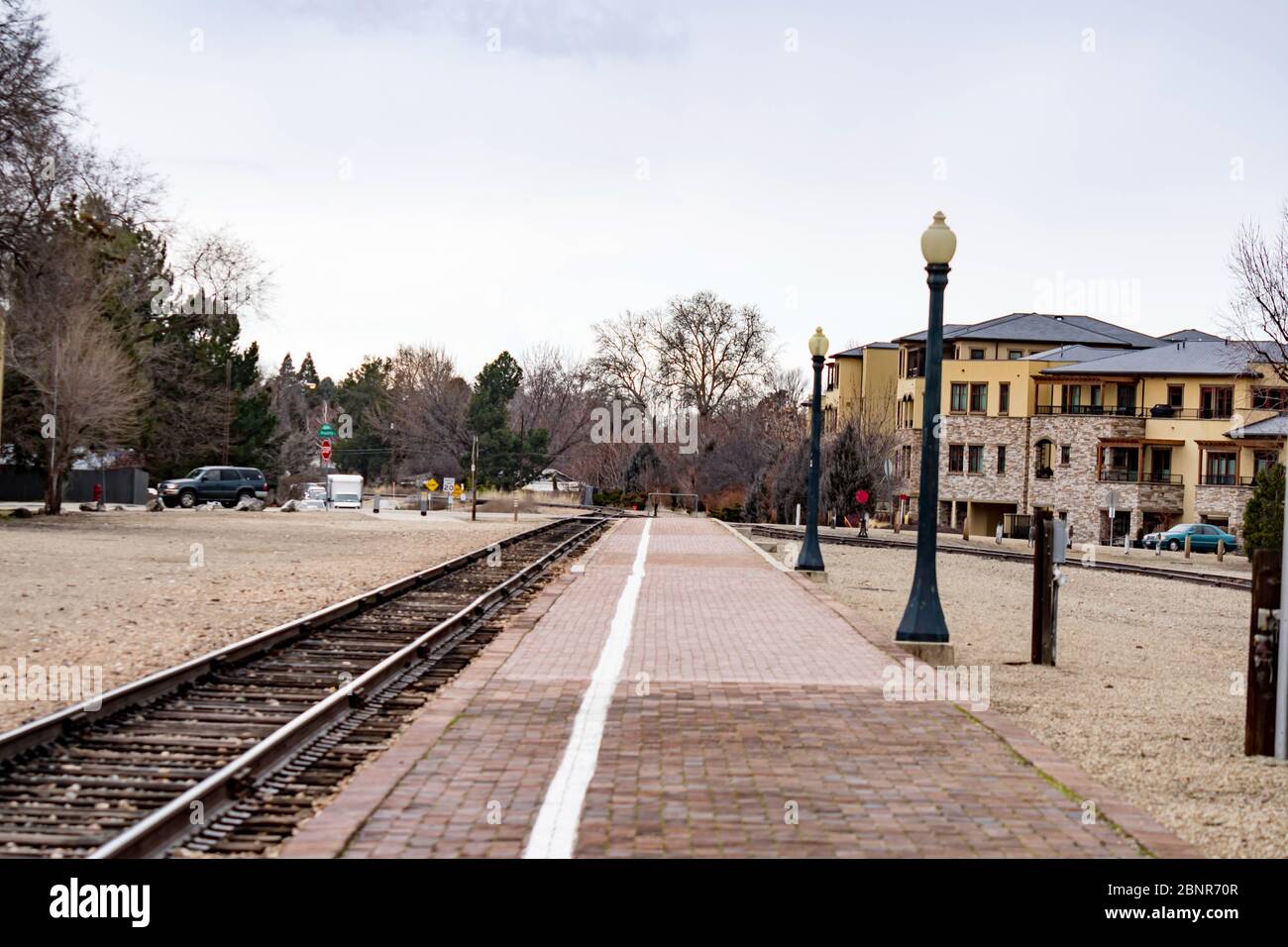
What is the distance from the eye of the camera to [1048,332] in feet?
275

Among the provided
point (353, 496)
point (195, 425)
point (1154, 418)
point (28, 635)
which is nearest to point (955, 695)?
Answer: point (28, 635)

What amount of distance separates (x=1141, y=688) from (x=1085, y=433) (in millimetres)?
64553

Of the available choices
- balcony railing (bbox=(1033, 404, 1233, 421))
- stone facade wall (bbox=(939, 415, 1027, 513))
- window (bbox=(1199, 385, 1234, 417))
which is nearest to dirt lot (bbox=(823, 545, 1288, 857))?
balcony railing (bbox=(1033, 404, 1233, 421))

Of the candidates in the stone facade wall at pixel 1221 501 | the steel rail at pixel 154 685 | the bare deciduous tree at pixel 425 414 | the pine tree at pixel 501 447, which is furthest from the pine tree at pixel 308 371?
the steel rail at pixel 154 685

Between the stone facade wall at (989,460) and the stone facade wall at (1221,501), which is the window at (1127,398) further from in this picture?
the stone facade wall at (1221,501)

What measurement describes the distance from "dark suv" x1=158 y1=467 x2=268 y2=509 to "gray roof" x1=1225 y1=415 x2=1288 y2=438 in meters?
42.4

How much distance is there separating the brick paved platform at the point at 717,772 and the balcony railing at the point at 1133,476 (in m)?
63.5

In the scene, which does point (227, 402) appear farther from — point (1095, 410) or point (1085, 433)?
point (1095, 410)

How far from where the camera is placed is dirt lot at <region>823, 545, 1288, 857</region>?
7.64m

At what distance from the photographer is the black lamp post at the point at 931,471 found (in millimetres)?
13312

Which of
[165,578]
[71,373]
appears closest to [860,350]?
[71,373]

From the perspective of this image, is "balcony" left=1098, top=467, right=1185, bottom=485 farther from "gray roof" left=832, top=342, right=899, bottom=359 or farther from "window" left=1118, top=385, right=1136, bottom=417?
"gray roof" left=832, top=342, right=899, bottom=359
